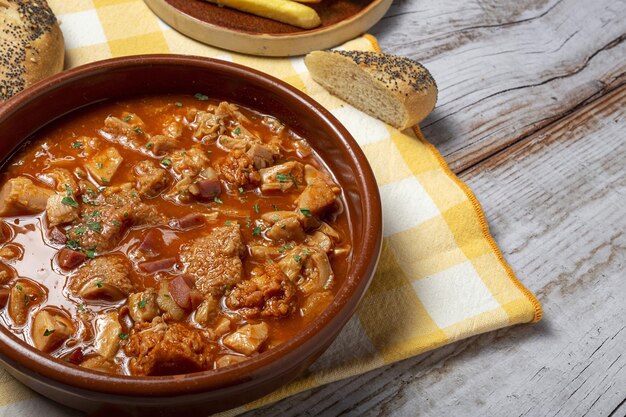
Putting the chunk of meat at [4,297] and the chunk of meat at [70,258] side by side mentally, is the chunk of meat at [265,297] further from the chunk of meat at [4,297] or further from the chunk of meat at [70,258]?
the chunk of meat at [4,297]

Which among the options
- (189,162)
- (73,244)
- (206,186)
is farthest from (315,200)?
(73,244)

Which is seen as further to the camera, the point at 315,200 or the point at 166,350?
the point at 315,200

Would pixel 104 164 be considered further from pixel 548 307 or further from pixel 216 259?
pixel 548 307

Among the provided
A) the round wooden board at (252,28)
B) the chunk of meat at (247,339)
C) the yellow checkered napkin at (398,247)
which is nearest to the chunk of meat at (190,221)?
the chunk of meat at (247,339)

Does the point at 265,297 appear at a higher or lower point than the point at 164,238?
lower

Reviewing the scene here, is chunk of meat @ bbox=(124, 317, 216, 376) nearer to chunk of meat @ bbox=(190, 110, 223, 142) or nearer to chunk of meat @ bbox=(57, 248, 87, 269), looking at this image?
chunk of meat @ bbox=(57, 248, 87, 269)

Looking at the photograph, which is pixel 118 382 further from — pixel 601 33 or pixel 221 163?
pixel 601 33
